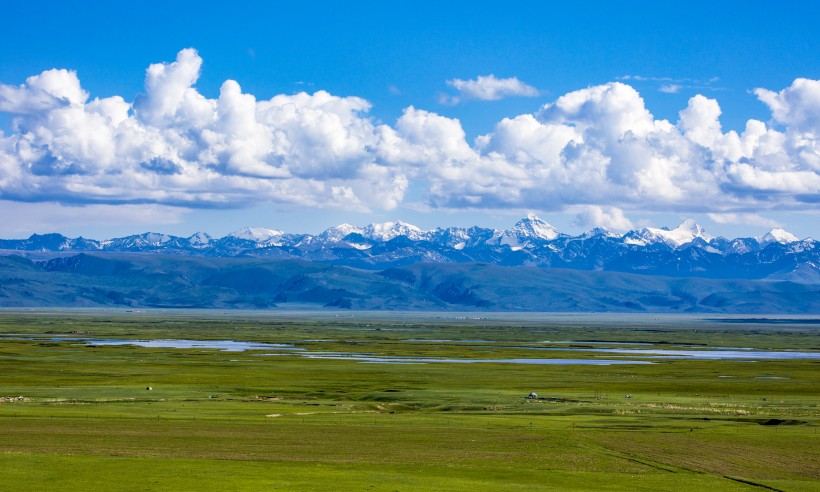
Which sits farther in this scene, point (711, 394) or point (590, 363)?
point (590, 363)

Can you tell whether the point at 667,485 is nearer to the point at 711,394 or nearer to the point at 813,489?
the point at 813,489

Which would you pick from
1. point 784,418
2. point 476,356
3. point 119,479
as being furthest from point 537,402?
point 476,356

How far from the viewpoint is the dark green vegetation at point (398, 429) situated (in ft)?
151

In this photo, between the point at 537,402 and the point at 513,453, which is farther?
the point at 537,402

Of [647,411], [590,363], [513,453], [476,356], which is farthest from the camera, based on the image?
[476,356]

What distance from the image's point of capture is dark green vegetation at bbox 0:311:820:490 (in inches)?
1812

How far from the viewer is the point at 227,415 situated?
2739 inches

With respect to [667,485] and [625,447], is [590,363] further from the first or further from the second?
[667,485]

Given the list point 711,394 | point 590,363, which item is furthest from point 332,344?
point 711,394

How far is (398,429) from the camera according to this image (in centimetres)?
6400

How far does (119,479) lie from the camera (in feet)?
141

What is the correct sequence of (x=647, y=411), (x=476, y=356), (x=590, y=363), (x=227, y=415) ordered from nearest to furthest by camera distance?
Answer: (x=227, y=415)
(x=647, y=411)
(x=590, y=363)
(x=476, y=356)

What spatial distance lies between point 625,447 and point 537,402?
2623 centimetres

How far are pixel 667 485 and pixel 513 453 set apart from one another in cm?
1077
